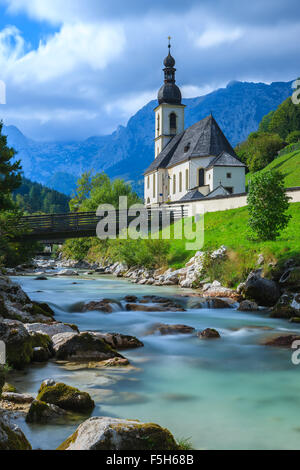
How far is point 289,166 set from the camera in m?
70.0

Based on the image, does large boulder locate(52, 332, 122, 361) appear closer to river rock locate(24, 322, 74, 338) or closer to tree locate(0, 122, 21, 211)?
river rock locate(24, 322, 74, 338)

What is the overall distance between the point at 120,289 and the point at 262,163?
214ft

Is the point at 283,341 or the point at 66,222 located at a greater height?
the point at 66,222

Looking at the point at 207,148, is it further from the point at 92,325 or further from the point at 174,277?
the point at 92,325

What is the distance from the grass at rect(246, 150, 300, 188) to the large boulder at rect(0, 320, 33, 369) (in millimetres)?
51133

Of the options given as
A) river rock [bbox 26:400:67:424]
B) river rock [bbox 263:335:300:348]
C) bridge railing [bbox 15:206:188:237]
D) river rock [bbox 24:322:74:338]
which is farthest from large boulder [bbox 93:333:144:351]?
bridge railing [bbox 15:206:188:237]

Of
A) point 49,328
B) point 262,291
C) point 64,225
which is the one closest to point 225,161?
point 64,225

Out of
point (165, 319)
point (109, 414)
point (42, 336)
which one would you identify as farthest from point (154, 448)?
point (165, 319)

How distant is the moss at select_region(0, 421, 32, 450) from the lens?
4.93 m

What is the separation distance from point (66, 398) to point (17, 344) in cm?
317

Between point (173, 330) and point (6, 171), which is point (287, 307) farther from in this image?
point (6, 171)
